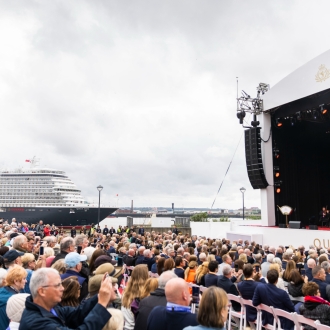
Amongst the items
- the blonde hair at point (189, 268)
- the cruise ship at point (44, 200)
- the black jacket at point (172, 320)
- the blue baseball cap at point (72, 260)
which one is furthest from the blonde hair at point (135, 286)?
the cruise ship at point (44, 200)

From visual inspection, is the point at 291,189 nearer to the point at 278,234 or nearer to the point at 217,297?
the point at 278,234

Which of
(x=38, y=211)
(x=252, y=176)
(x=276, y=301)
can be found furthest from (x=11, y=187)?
(x=276, y=301)

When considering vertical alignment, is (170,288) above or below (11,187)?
below

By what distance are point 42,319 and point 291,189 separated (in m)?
16.9

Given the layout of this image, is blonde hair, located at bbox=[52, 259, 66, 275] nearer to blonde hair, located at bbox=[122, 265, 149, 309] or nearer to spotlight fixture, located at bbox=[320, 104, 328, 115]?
blonde hair, located at bbox=[122, 265, 149, 309]

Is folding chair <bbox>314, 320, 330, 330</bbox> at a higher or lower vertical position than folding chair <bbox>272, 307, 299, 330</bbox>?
higher

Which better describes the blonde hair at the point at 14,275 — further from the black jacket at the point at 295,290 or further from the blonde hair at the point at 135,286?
the black jacket at the point at 295,290

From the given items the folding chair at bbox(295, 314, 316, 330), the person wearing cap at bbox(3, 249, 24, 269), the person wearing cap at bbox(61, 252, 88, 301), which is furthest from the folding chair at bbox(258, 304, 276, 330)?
the person wearing cap at bbox(3, 249, 24, 269)

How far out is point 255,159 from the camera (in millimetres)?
16297

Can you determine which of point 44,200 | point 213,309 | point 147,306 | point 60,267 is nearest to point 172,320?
point 213,309

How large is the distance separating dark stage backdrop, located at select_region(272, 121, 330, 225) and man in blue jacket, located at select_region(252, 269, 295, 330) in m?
13.2

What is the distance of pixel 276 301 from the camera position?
12.8 feet

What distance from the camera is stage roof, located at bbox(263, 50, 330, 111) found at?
13.0 metres

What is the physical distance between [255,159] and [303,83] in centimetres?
419
